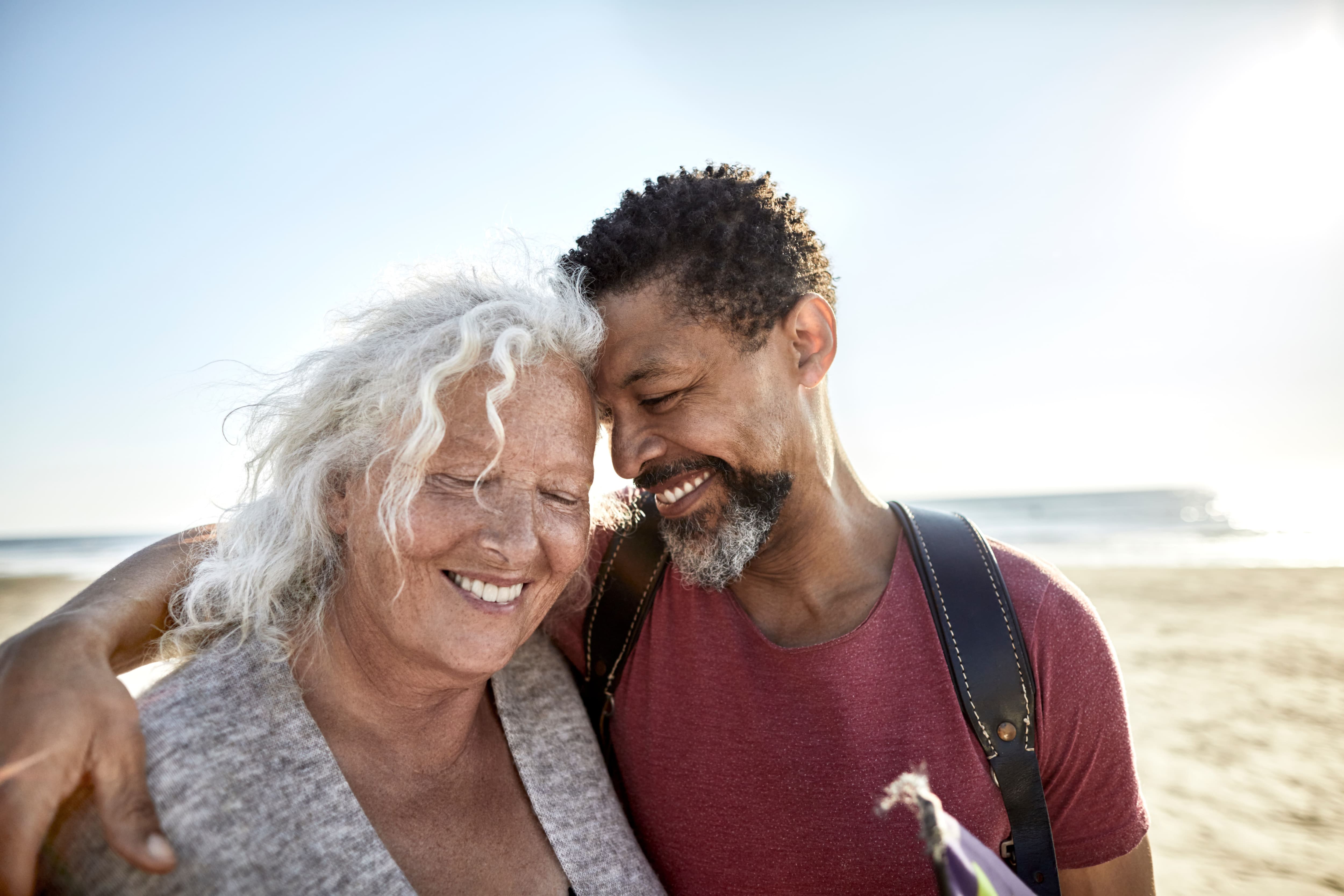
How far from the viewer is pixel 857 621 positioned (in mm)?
2311

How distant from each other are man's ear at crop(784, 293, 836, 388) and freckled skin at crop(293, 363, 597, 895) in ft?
2.80

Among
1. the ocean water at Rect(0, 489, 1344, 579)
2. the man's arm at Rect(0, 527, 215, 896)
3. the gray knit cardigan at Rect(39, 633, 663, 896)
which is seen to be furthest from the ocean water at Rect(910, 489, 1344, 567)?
the man's arm at Rect(0, 527, 215, 896)

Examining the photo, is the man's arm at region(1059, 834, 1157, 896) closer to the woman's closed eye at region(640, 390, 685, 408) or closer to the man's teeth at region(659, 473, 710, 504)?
the man's teeth at region(659, 473, 710, 504)

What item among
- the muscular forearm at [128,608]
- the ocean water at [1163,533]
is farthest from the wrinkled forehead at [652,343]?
the ocean water at [1163,533]

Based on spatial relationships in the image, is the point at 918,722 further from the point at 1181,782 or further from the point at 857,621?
the point at 1181,782

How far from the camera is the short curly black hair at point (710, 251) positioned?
2.43m

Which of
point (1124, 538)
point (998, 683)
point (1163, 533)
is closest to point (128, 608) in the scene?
point (998, 683)

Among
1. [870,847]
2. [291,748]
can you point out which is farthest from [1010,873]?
[291,748]

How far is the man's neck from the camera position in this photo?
7.88 feet

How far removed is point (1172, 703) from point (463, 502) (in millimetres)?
8410

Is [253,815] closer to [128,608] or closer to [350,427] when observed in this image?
[128,608]

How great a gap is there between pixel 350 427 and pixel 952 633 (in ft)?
6.01

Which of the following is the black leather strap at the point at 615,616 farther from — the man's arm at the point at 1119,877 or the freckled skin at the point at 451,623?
the man's arm at the point at 1119,877

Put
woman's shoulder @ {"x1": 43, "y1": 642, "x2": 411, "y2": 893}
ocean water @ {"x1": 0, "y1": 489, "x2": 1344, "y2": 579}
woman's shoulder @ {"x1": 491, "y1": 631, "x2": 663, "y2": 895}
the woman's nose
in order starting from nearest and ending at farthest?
woman's shoulder @ {"x1": 43, "y1": 642, "x2": 411, "y2": 893}
the woman's nose
woman's shoulder @ {"x1": 491, "y1": 631, "x2": 663, "y2": 895}
ocean water @ {"x1": 0, "y1": 489, "x2": 1344, "y2": 579}
